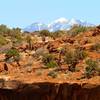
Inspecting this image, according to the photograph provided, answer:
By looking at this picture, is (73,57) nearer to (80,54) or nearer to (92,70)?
(80,54)

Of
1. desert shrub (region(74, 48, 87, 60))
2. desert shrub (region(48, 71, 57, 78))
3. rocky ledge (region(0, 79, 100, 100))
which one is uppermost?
desert shrub (region(74, 48, 87, 60))

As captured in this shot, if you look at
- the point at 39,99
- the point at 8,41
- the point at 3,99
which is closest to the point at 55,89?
the point at 39,99

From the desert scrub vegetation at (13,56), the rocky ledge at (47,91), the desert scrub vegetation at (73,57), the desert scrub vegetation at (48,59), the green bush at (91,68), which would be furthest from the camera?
the desert scrub vegetation at (13,56)

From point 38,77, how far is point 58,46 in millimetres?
9668

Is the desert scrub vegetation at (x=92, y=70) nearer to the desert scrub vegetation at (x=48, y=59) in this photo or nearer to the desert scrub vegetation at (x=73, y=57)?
the desert scrub vegetation at (x=73, y=57)

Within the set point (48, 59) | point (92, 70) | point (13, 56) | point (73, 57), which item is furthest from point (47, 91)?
point (13, 56)

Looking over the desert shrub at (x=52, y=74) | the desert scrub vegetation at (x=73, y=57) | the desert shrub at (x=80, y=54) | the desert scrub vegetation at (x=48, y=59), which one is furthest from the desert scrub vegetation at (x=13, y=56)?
the desert shrub at (x=52, y=74)

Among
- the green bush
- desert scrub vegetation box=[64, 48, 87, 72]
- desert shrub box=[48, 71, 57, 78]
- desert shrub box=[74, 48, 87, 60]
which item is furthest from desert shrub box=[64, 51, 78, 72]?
the green bush

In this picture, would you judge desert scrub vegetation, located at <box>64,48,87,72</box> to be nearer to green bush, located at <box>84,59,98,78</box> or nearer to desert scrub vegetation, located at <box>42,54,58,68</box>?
desert scrub vegetation, located at <box>42,54,58,68</box>

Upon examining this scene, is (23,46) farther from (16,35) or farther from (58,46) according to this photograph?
(16,35)

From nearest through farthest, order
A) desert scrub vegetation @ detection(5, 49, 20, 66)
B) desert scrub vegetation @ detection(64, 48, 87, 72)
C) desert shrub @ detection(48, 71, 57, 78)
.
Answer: desert shrub @ detection(48, 71, 57, 78), desert scrub vegetation @ detection(64, 48, 87, 72), desert scrub vegetation @ detection(5, 49, 20, 66)

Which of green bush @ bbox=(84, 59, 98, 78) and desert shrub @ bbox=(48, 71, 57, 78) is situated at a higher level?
green bush @ bbox=(84, 59, 98, 78)

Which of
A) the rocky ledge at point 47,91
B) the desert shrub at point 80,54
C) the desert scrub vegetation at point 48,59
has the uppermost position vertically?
the desert shrub at point 80,54

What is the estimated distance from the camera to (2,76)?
28.3 meters
